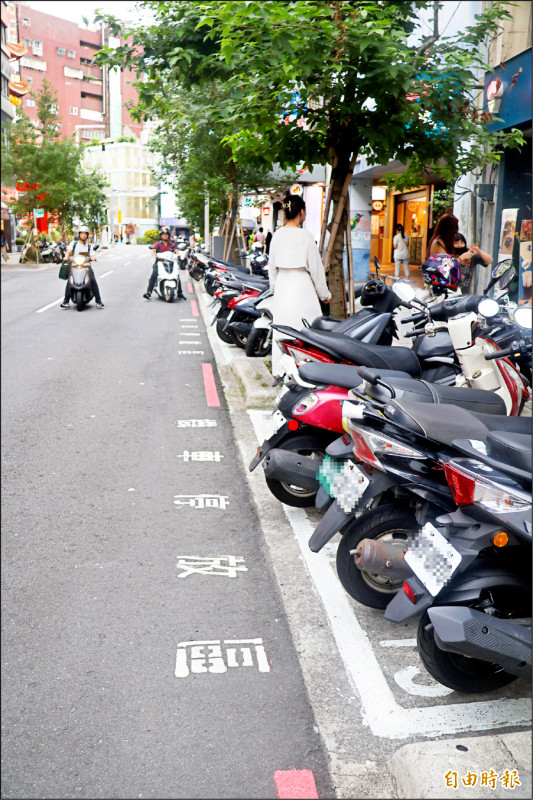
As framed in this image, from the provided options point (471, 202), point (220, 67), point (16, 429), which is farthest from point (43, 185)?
point (471, 202)

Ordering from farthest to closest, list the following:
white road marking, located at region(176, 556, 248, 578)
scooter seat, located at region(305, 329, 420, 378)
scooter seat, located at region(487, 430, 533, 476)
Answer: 1. scooter seat, located at region(305, 329, 420, 378)
2. white road marking, located at region(176, 556, 248, 578)
3. scooter seat, located at region(487, 430, 533, 476)

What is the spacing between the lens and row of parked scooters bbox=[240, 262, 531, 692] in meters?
2.25

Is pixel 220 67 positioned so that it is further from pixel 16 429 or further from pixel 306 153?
pixel 16 429

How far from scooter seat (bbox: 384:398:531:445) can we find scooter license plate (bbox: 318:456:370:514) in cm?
32

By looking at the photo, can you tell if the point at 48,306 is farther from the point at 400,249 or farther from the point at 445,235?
the point at 400,249

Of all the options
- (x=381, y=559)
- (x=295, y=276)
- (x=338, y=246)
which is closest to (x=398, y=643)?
(x=381, y=559)

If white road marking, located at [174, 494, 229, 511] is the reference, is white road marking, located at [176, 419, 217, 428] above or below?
above

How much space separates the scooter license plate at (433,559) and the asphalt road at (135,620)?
59 centimetres

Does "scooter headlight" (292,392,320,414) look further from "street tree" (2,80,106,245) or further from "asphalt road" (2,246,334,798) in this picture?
"street tree" (2,80,106,245)

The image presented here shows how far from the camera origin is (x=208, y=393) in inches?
301

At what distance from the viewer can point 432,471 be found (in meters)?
2.72

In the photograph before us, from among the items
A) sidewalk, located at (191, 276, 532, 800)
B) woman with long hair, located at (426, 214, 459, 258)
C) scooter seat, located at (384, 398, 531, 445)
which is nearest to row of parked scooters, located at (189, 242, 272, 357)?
woman with long hair, located at (426, 214, 459, 258)

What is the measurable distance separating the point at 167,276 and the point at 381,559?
14.6 metres

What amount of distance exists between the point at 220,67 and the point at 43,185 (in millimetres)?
5102
